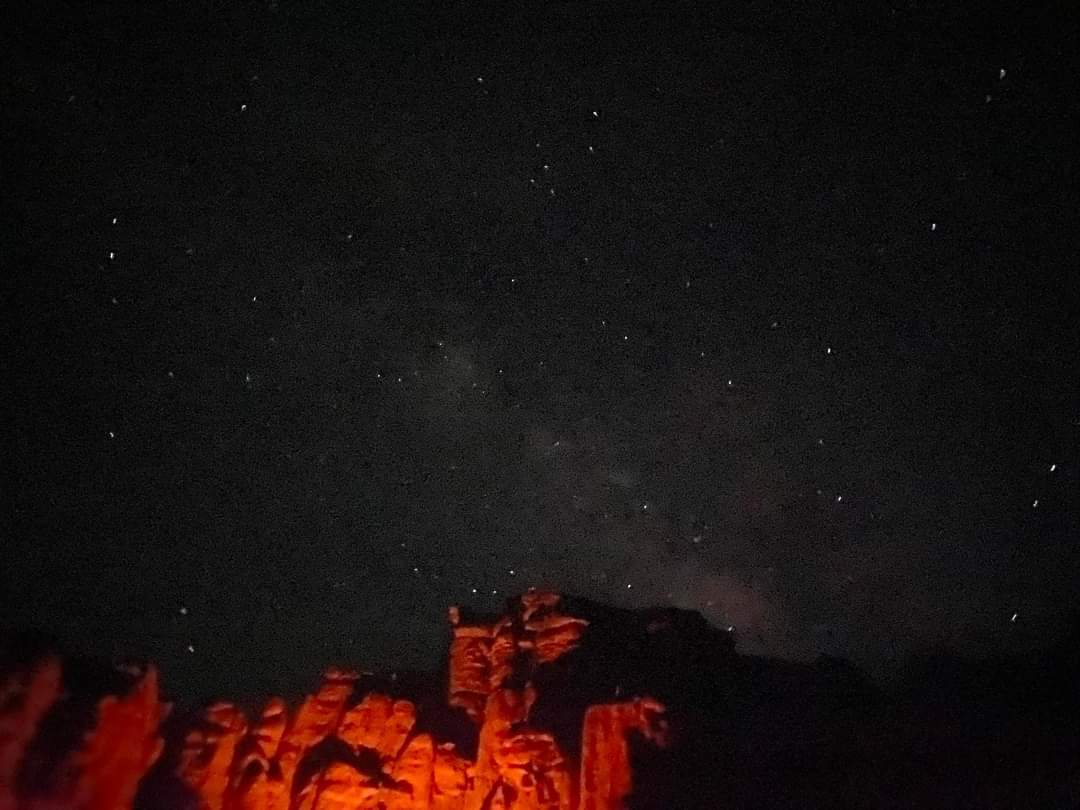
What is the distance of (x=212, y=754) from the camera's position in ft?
84.8

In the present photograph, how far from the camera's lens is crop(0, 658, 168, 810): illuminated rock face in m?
18.8

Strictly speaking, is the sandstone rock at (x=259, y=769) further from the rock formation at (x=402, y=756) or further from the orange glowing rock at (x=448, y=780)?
the orange glowing rock at (x=448, y=780)

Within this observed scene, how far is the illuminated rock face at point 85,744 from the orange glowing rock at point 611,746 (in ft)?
37.7

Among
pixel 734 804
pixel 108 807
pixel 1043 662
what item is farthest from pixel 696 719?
pixel 1043 662

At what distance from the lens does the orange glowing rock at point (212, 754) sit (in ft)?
82.6

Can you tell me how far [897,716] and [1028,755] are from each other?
130 inches

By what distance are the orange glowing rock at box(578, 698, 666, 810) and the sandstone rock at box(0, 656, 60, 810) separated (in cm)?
1361

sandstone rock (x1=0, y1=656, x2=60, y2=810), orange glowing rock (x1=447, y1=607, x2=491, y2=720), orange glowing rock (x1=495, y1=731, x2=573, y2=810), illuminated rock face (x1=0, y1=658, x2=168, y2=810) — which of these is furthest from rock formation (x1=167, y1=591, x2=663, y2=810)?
sandstone rock (x1=0, y1=656, x2=60, y2=810)

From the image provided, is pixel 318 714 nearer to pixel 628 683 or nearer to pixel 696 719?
pixel 628 683

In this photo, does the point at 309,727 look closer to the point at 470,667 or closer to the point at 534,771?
the point at 470,667

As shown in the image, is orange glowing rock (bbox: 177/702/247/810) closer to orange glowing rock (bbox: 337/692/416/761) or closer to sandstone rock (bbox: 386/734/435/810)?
orange glowing rock (bbox: 337/692/416/761)

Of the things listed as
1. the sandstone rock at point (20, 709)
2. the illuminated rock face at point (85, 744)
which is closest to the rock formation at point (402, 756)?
the illuminated rock face at point (85, 744)

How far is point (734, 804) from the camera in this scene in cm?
2377

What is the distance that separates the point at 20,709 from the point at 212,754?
780 centimetres
